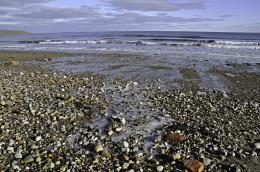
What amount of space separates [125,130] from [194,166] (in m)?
2.26

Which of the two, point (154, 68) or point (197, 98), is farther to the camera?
point (154, 68)

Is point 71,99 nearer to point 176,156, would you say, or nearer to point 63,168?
point 63,168

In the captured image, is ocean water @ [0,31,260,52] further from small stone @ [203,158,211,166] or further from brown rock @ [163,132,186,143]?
small stone @ [203,158,211,166]

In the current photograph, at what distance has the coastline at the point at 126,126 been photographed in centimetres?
575

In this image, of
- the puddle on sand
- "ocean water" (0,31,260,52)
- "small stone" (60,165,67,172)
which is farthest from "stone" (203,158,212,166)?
"ocean water" (0,31,260,52)

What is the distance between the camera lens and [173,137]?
6688mm

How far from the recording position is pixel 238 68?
17.6 metres

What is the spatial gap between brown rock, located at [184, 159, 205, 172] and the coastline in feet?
0.21

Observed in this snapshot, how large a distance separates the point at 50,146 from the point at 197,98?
219 inches

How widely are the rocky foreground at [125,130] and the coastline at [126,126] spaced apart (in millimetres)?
19

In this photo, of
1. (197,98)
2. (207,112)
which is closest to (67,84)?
(197,98)

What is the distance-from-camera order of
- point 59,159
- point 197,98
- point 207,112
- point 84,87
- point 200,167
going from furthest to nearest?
point 84,87 < point 197,98 < point 207,112 < point 59,159 < point 200,167

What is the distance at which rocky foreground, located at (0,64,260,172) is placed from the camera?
5664mm

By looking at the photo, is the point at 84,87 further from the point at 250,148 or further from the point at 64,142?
the point at 250,148
